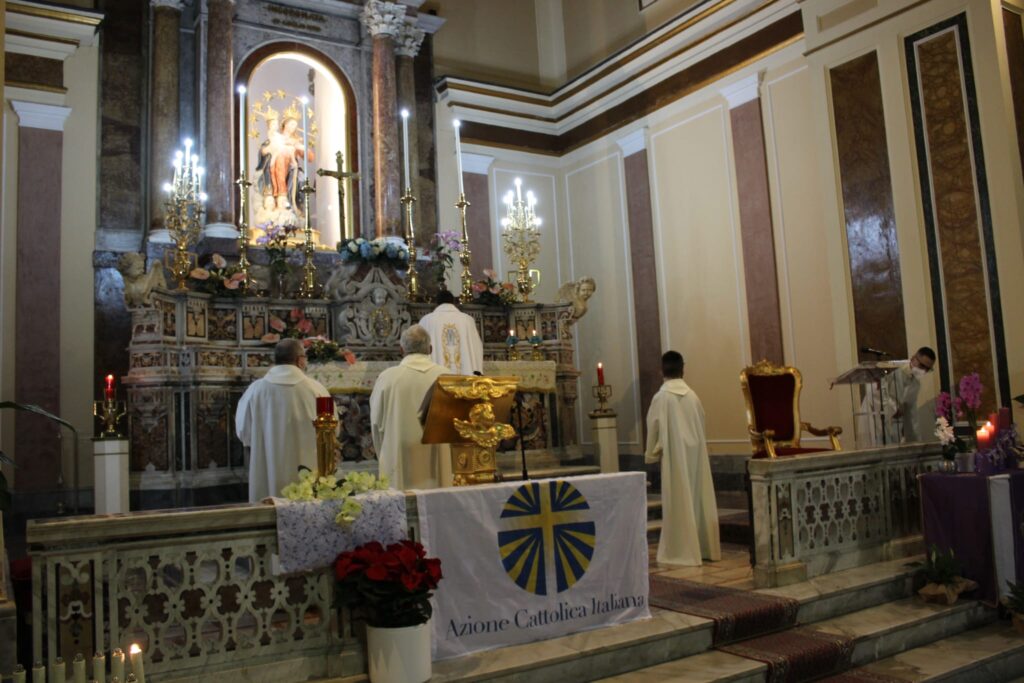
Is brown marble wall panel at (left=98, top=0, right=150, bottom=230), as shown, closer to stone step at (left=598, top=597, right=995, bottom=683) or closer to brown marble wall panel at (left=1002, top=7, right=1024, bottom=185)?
stone step at (left=598, top=597, right=995, bottom=683)

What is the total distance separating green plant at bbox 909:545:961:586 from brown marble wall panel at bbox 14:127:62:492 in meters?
8.13

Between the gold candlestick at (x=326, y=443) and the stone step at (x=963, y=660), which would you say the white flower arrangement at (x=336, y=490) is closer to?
the gold candlestick at (x=326, y=443)

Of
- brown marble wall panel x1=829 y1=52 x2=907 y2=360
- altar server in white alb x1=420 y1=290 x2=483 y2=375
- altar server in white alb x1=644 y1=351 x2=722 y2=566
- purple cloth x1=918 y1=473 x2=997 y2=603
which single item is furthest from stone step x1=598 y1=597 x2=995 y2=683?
altar server in white alb x1=420 y1=290 x2=483 y2=375

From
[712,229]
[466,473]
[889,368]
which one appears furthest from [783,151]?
[466,473]

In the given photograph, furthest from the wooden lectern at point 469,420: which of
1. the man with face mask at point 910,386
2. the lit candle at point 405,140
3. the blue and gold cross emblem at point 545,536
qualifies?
the lit candle at point 405,140

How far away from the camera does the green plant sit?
18.0 ft

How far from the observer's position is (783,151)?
31.7 ft

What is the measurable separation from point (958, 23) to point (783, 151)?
100 inches

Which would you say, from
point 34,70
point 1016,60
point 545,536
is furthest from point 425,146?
point 545,536

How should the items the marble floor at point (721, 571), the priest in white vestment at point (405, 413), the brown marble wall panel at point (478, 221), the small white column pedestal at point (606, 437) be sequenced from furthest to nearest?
1. the brown marble wall panel at point (478, 221)
2. the small white column pedestal at point (606, 437)
3. the priest in white vestment at point (405, 413)
4. the marble floor at point (721, 571)

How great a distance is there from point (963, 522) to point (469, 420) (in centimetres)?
343

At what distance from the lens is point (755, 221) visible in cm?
1001

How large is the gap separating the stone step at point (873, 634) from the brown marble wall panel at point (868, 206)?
2.87 metres

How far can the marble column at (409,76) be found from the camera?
37.7 ft
